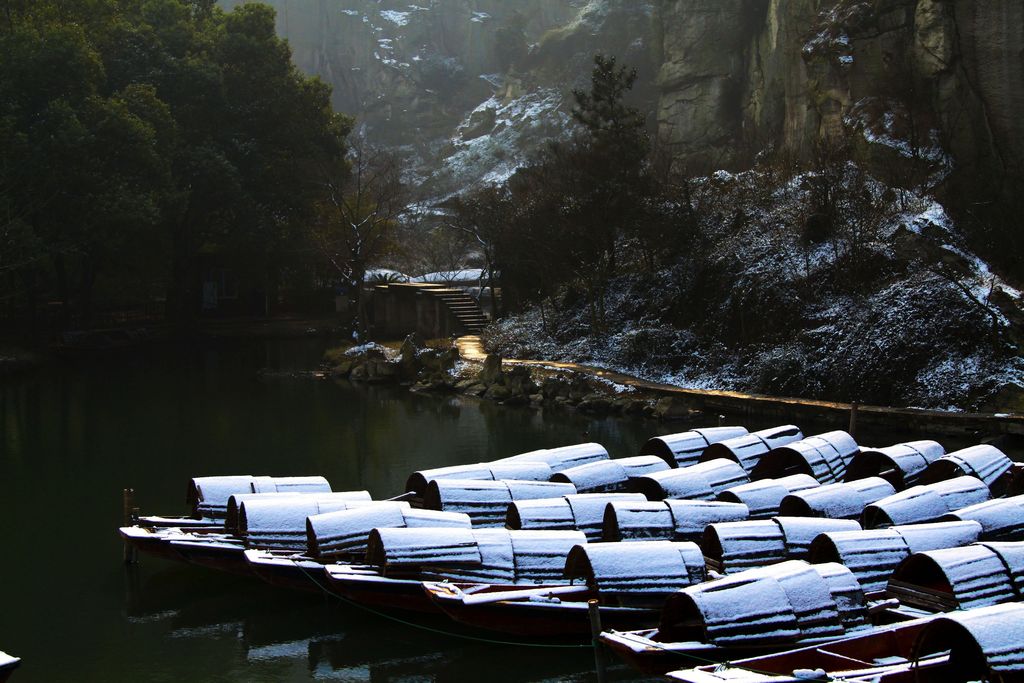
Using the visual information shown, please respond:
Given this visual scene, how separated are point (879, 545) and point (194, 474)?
1349 cm

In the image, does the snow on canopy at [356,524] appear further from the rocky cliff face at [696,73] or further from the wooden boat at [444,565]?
the rocky cliff face at [696,73]

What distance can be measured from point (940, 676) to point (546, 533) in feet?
16.2

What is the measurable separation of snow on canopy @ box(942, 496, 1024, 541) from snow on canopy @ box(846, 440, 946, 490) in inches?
110

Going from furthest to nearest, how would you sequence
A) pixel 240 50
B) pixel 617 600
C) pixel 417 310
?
pixel 240 50, pixel 417 310, pixel 617 600

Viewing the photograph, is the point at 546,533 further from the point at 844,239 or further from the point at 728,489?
the point at 844,239

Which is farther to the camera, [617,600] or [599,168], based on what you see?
[599,168]

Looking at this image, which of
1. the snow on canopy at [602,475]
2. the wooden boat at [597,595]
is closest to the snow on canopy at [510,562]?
the wooden boat at [597,595]

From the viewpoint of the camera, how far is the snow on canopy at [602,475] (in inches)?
637

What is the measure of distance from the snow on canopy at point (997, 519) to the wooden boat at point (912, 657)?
307 centimetres

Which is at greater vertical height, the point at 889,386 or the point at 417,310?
the point at 417,310

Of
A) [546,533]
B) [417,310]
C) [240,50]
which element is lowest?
[546,533]

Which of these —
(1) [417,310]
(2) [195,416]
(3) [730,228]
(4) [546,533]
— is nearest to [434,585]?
(4) [546,533]

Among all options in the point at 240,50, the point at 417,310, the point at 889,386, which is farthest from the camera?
the point at 240,50

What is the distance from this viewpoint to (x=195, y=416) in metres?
28.8
